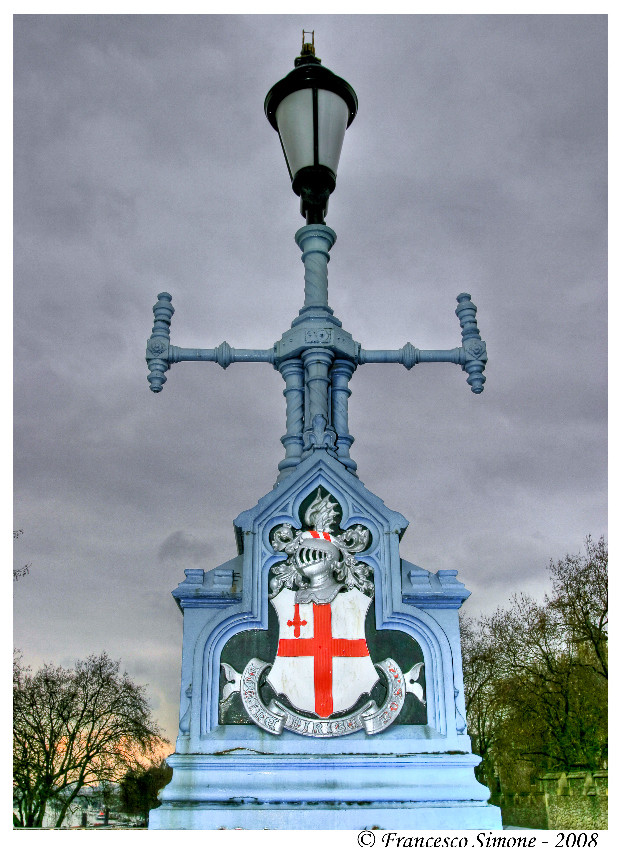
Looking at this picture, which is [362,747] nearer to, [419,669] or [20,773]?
[419,669]

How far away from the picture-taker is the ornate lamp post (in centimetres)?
598

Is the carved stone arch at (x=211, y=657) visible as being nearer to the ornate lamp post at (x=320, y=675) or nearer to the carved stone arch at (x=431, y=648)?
the ornate lamp post at (x=320, y=675)

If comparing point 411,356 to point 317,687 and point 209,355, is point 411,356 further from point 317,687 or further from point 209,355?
point 317,687

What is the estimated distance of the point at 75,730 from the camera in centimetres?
2152

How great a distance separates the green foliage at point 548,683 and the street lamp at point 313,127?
731 inches

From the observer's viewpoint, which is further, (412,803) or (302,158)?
(302,158)

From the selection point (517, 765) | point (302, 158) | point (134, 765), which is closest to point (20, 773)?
point (134, 765)

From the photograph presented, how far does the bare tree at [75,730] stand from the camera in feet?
65.7

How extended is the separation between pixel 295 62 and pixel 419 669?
7214mm

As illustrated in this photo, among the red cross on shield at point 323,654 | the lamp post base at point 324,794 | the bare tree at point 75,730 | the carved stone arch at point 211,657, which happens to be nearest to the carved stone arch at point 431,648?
the red cross on shield at point 323,654

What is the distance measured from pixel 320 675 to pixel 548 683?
21.3m

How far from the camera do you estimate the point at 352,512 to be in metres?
7.07

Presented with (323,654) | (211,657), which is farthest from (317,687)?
(211,657)

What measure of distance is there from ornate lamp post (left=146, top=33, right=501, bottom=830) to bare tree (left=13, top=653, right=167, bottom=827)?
15127mm
